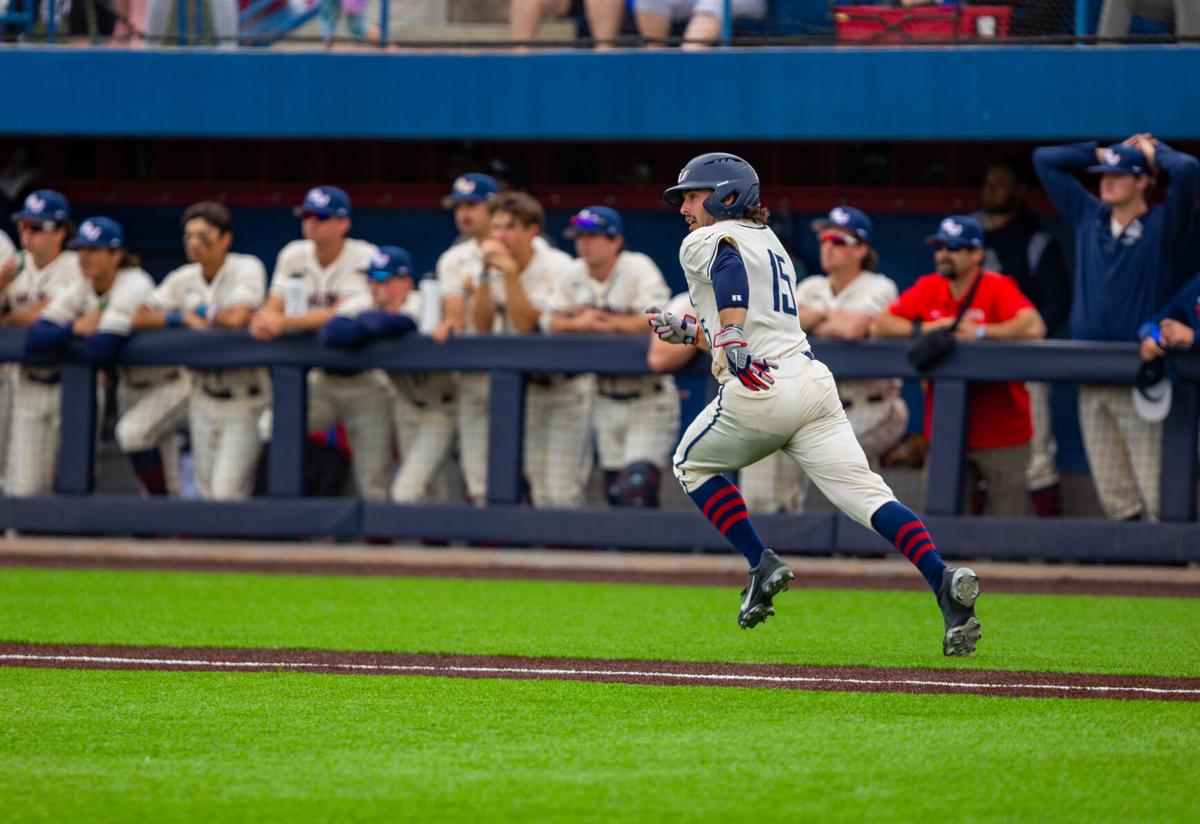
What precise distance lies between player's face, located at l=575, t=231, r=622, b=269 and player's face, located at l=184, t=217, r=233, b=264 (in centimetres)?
220

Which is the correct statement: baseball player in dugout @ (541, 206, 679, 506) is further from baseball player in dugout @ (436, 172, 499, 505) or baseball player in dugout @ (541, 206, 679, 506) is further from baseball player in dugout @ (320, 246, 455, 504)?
baseball player in dugout @ (320, 246, 455, 504)

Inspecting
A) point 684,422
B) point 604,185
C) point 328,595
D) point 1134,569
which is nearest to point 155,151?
point 604,185

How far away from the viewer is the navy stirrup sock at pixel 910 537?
616 centimetres

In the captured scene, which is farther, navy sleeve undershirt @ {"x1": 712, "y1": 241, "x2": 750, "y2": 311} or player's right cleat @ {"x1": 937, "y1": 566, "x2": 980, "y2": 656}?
navy sleeve undershirt @ {"x1": 712, "y1": 241, "x2": 750, "y2": 311}

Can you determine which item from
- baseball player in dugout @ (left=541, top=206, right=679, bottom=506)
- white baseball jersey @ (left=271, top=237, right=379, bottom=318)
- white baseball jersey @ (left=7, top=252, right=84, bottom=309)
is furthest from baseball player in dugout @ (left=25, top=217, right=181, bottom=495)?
baseball player in dugout @ (left=541, top=206, right=679, bottom=506)

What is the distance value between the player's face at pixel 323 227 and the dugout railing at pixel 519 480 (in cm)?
63

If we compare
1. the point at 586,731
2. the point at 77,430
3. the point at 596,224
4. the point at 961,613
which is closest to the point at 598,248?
the point at 596,224

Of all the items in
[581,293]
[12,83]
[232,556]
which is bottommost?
[232,556]

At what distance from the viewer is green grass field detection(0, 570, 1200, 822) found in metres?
4.05

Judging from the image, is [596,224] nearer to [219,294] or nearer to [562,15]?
[219,294]

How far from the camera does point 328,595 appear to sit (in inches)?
335

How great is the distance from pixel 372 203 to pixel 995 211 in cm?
469

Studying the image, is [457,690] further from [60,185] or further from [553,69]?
[60,185]

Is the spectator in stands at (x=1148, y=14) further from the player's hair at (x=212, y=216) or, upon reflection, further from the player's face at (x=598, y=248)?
the player's hair at (x=212, y=216)
